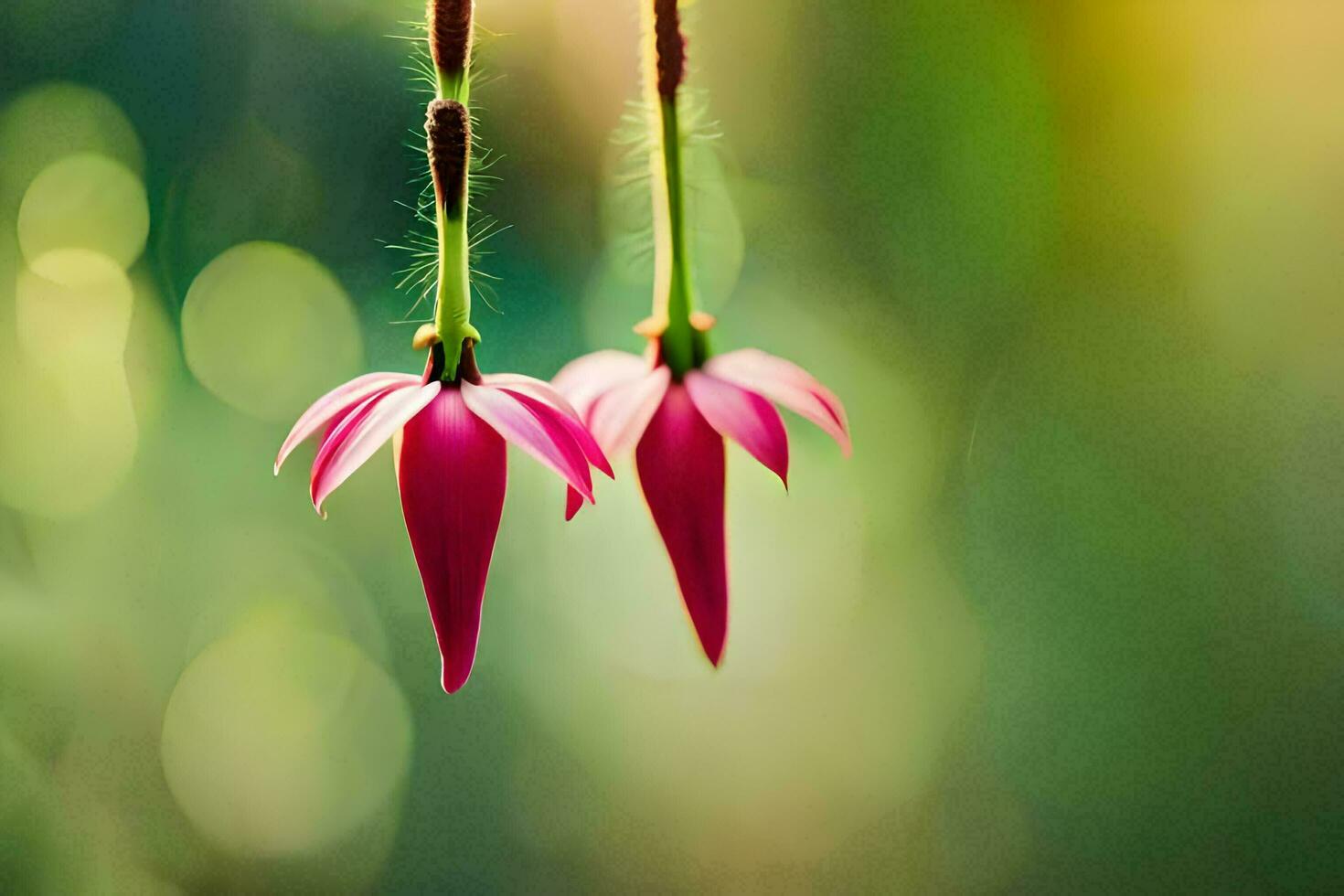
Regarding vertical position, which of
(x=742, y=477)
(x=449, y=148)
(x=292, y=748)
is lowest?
(x=292, y=748)

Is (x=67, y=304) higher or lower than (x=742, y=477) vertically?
higher

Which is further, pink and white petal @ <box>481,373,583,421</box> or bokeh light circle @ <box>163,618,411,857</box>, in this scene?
bokeh light circle @ <box>163,618,411,857</box>

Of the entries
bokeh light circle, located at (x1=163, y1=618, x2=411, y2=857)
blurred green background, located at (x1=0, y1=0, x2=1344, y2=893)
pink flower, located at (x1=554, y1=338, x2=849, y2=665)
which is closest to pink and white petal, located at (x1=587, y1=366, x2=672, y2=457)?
pink flower, located at (x1=554, y1=338, x2=849, y2=665)

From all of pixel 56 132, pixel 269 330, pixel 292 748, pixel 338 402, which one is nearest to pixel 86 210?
pixel 56 132

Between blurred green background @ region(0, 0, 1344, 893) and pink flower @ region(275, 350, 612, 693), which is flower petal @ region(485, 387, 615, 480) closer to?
pink flower @ region(275, 350, 612, 693)

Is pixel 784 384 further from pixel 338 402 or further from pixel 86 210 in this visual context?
pixel 86 210

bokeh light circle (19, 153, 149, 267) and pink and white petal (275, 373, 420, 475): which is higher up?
bokeh light circle (19, 153, 149, 267)

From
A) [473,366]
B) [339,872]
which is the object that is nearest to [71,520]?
[339,872]

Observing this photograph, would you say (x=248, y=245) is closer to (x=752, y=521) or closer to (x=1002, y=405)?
(x=752, y=521)
